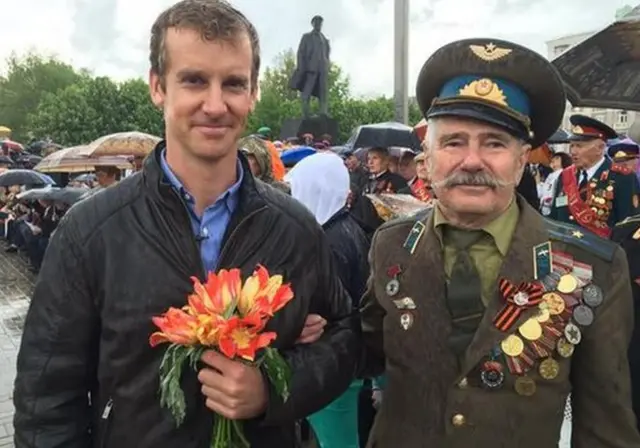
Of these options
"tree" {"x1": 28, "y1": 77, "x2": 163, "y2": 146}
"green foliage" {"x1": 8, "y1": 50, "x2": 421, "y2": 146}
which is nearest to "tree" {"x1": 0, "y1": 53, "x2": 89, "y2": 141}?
"green foliage" {"x1": 8, "y1": 50, "x2": 421, "y2": 146}

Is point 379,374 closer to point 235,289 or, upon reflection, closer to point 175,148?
point 235,289

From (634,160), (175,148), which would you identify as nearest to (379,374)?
(175,148)

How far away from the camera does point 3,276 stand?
34.5ft

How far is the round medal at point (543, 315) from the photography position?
175cm

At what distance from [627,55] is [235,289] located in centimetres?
194

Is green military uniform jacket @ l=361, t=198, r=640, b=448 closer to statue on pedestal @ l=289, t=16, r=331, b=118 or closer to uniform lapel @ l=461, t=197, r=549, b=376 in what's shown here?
uniform lapel @ l=461, t=197, r=549, b=376

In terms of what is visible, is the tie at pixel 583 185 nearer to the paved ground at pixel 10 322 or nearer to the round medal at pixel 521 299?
the paved ground at pixel 10 322

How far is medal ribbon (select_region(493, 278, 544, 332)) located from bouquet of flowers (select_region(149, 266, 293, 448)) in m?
0.66

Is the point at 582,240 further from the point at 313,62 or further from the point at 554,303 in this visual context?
the point at 313,62

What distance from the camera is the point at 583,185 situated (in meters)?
6.08

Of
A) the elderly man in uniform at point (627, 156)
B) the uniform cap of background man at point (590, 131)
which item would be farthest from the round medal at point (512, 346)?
the uniform cap of background man at point (590, 131)

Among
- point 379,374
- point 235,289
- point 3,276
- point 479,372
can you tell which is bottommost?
point 3,276

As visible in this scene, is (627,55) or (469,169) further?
(627,55)

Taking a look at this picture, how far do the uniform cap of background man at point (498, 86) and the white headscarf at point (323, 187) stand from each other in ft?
5.72
